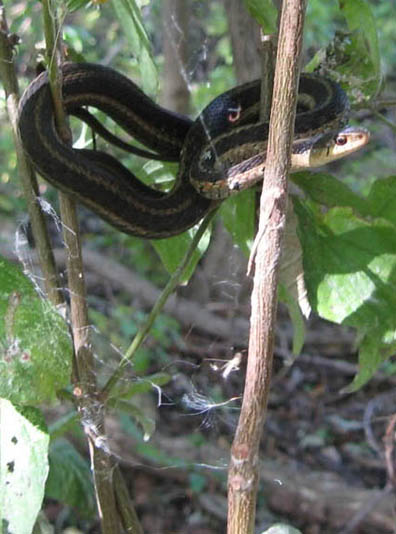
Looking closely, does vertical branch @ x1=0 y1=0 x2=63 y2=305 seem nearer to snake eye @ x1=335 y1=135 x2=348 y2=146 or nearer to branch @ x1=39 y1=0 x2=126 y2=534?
branch @ x1=39 y1=0 x2=126 y2=534

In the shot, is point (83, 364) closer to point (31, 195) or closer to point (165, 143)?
point (31, 195)

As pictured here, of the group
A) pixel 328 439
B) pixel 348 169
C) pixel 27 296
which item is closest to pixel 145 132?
pixel 27 296

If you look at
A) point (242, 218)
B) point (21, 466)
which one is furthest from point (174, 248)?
point (21, 466)

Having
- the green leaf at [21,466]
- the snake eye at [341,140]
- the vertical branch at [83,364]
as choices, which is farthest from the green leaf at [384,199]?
the green leaf at [21,466]

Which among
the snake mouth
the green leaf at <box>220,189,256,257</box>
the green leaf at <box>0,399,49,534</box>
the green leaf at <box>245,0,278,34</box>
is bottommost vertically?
the green leaf at <box>0,399,49,534</box>

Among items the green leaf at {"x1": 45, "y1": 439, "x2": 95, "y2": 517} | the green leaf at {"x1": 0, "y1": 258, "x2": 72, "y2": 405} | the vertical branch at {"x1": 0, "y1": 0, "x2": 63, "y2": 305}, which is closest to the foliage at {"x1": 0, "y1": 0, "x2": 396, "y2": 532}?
the green leaf at {"x1": 0, "y1": 258, "x2": 72, "y2": 405}

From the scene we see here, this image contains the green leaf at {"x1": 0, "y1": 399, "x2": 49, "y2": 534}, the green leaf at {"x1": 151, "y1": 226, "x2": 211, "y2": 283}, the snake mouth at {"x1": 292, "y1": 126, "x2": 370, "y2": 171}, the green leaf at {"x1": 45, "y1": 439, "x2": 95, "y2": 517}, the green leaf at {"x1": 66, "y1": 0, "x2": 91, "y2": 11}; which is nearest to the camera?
the green leaf at {"x1": 0, "y1": 399, "x2": 49, "y2": 534}

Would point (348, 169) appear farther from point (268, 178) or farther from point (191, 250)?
point (268, 178)
